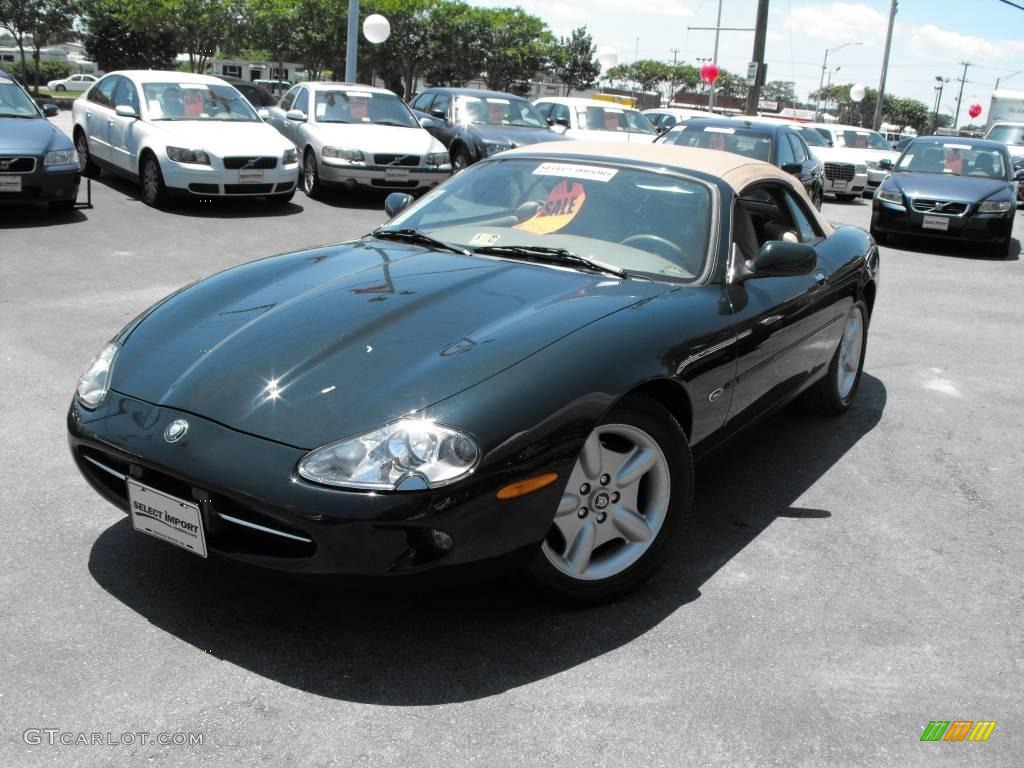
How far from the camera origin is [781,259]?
12.9ft

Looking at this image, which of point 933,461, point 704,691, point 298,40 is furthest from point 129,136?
point 298,40

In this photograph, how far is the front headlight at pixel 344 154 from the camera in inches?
498

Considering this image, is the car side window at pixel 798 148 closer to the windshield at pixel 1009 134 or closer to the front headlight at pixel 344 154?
the front headlight at pixel 344 154

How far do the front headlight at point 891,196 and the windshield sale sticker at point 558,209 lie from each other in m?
10.1

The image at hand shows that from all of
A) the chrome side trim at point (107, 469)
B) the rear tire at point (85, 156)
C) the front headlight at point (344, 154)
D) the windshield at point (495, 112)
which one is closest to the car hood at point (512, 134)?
the windshield at point (495, 112)

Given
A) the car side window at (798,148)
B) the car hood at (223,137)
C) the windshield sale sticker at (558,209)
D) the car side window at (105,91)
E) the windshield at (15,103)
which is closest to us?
the windshield sale sticker at (558,209)

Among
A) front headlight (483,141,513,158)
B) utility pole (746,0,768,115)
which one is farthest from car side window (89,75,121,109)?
utility pole (746,0,768,115)

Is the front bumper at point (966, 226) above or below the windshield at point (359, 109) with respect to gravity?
below

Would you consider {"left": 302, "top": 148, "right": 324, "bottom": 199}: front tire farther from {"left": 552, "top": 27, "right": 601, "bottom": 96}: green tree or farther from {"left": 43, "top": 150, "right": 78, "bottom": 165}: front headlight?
{"left": 552, "top": 27, "right": 601, "bottom": 96}: green tree

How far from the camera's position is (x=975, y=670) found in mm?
3072

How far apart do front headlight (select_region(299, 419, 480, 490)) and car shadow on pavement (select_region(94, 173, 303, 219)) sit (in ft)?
30.0

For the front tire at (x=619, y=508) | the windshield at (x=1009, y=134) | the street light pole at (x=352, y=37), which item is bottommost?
the front tire at (x=619, y=508)

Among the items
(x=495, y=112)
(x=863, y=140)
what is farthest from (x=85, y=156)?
(x=863, y=140)

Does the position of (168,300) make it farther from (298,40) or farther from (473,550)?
(298,40)
